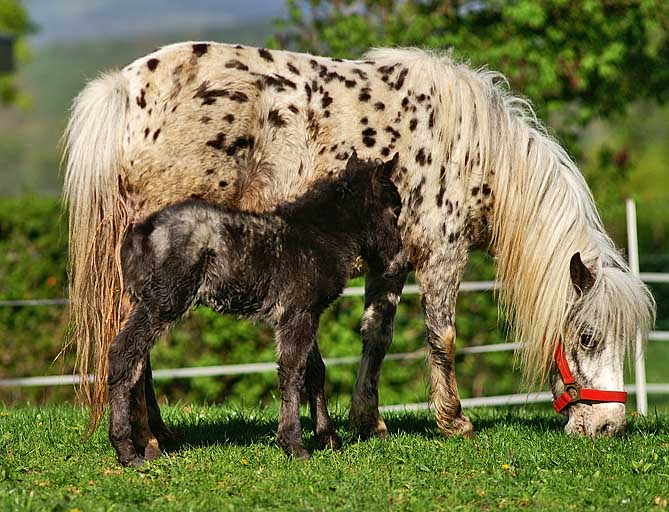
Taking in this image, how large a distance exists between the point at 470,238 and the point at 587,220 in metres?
0.90

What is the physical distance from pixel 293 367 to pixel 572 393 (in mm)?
2145

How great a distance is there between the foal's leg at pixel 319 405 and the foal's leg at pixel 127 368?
3.67 ft

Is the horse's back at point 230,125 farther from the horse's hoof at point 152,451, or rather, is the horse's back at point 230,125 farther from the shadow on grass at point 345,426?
the shadow on grass at point 345,426

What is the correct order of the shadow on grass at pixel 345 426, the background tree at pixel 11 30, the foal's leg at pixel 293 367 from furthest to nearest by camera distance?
the background tree at pixel 11 30
the shadow on grass at pixel 345 426
the foal's leg at pixel 293 367

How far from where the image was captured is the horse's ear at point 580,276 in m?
6.41

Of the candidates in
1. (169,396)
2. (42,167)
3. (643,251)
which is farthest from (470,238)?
(42,167)

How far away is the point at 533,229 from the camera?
6.79 meters

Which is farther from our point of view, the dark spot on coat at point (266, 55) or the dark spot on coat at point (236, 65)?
the dark spot on coat at point (266, 55)

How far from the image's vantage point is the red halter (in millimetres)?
6348

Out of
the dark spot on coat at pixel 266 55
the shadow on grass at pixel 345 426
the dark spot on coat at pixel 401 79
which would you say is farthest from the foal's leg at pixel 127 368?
the dark spot on coat at pixel 401 79

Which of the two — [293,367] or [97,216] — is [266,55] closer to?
[97,216]

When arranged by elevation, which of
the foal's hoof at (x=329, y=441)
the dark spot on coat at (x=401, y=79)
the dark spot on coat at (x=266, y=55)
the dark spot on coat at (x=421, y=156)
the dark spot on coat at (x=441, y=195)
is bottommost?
the foal's hoof at (x=329, y=441)

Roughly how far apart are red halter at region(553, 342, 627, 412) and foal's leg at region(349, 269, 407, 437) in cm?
121

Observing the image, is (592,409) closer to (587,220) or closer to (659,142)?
(587,220)
